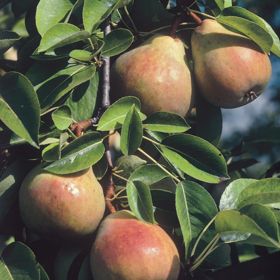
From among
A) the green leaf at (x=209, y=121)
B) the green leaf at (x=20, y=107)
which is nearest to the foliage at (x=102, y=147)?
the green leaf at (x=20, y=107)

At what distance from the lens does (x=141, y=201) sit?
1.09 meters

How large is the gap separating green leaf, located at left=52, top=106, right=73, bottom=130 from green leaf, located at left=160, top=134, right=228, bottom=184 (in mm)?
169

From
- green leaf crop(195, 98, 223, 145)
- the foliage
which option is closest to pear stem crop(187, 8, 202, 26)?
the foliage

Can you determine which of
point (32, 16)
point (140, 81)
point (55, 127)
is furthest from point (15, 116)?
point (32, 16)

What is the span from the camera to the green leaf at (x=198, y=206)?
110 cm

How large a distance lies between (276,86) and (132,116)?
3.46 meters

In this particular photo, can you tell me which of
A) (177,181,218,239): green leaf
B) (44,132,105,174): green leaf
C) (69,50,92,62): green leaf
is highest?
(69,50,92,62): green leaf

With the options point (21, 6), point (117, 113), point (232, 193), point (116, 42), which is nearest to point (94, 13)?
point (116, 42)

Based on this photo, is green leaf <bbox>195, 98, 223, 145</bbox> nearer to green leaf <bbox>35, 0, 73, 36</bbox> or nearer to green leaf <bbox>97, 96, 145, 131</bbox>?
green leaf <bbox>97, 96, 145, 131</bbox>

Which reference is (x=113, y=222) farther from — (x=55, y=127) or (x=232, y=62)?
(x=232, y=62)

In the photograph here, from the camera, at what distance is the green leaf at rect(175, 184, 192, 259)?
1076 millimetres

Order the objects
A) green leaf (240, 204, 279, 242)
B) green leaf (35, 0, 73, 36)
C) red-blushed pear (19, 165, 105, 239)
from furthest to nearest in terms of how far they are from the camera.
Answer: green leaf (35, 0, 73, 36)
red-blushed pear (19, 165, 105, 239)
green leaf (240, 204, 279, 242)

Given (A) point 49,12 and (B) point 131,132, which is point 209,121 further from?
(A) point 49,12

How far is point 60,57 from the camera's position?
1.16 metres
